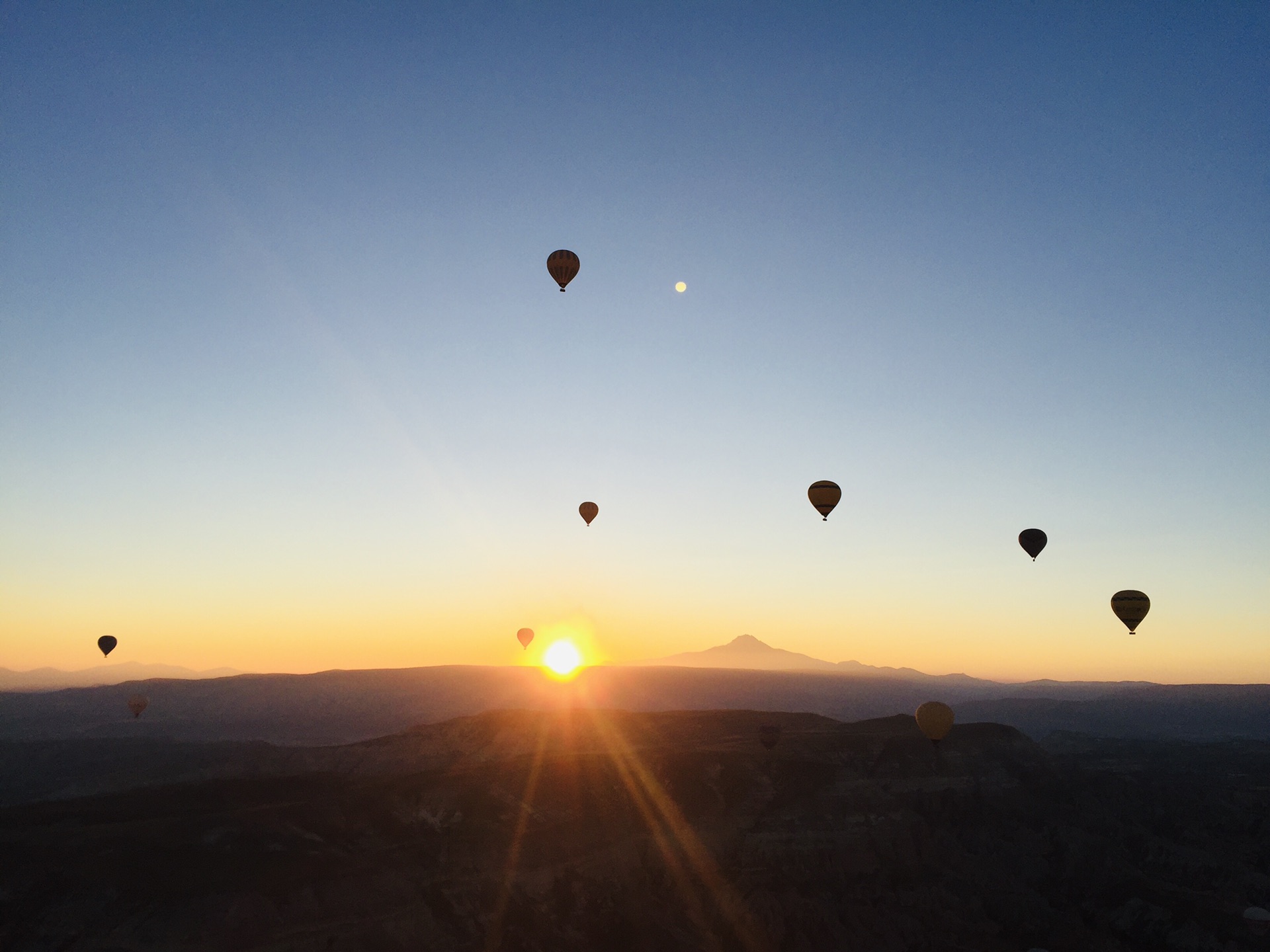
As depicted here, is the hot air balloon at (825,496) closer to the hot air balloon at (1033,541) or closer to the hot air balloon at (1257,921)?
the hot air balloon at (1033,541)

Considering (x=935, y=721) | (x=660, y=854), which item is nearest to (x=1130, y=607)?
(x=935, y=721)

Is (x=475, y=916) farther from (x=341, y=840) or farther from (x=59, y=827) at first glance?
(x=59, y=827)

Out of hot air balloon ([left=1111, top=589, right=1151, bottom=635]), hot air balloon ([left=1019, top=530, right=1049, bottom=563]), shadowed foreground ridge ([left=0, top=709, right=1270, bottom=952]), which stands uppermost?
hot air balloon ([left=1019, top=530, right=1049, bottom=563])

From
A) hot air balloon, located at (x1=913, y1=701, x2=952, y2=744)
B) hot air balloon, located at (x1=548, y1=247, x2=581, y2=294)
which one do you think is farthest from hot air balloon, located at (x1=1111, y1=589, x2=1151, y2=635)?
hot air balloon, located at (x1=548, y1=247, x2=581, y2=294)

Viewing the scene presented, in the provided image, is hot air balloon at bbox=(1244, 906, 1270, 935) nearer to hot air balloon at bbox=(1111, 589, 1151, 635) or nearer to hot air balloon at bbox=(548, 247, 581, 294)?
hot air balloon at bbox=(1111, 589, 1151, 635)

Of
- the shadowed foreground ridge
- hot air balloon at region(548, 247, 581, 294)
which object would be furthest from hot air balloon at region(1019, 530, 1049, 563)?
hot air balloon at region(548, 247, 581, 294)

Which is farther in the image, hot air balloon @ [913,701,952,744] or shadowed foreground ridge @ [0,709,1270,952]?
hot air balloon @ [913,701,952,744]

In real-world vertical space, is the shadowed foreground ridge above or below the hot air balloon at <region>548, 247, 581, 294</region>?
below
